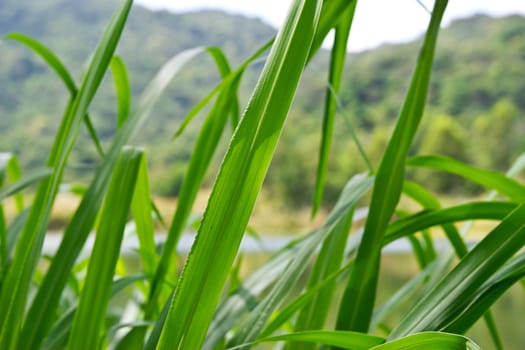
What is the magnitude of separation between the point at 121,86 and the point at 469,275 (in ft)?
0.72

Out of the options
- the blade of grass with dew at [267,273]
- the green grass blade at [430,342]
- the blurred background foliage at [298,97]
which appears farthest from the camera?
the blurred background foliage at [298,97]

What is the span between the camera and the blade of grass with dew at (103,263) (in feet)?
0.71

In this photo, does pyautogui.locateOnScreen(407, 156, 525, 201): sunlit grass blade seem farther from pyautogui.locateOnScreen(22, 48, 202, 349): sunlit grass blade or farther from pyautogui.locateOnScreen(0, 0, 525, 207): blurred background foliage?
pyautogui.locateOnScreen(0, 0, 525, 207): blurred background foliage

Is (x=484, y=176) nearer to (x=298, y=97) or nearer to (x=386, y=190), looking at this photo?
(x=386, y=190)

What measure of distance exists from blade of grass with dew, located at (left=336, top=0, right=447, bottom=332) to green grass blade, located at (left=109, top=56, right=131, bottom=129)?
6.4 inches

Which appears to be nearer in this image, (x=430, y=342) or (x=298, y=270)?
(x=430, y=342)

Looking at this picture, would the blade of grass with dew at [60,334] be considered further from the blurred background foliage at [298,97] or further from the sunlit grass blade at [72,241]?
the blurred background foliage at [298,97]

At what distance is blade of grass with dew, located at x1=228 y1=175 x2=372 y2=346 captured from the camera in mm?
213

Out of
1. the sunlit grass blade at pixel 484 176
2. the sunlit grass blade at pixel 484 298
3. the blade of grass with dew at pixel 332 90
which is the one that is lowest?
the sunlit grass blade at pixel 484 298

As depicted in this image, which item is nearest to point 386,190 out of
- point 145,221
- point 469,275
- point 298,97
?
point 469,275

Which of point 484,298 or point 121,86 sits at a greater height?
point 121,86

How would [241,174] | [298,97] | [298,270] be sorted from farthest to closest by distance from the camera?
[298,97] < [298,270] < [241,174]

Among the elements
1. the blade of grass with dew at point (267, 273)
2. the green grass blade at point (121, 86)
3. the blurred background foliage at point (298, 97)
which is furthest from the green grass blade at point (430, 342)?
the blurred background foliage at point (298, 97)

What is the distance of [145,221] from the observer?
0.32 meters
